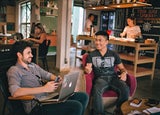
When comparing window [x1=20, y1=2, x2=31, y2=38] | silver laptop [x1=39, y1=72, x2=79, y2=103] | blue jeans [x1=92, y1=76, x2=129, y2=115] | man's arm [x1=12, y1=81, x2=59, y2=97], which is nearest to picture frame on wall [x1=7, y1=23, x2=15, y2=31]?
window [x1=20, y1=2, x2=31, y2=38]

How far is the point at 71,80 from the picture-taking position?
78.7 inches

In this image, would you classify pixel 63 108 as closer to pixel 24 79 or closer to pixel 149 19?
pixel 24 79

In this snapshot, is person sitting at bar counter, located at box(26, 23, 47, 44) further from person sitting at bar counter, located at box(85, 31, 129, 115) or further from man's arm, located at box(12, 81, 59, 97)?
man's arm, located at box(12, 81, 59, 97)

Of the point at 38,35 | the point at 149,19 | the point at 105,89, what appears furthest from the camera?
the point at 149,19

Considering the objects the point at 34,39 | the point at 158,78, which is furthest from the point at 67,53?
the point at 158,78

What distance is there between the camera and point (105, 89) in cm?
275

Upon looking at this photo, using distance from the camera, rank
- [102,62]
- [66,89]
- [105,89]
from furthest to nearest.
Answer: [102,62] → [105,89] → [66,89]

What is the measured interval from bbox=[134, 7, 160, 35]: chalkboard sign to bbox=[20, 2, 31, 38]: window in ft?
16.8

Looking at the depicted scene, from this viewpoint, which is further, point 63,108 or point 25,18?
point 25,18

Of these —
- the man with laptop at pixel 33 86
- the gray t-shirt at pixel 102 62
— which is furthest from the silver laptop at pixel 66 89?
the gray t-shirt at pixel 102 62

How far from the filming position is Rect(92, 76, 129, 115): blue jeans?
2.63 metres

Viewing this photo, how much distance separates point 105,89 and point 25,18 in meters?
8.30

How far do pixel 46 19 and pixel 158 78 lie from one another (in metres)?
5.06

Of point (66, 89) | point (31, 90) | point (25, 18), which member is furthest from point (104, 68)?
point (25, 18)
